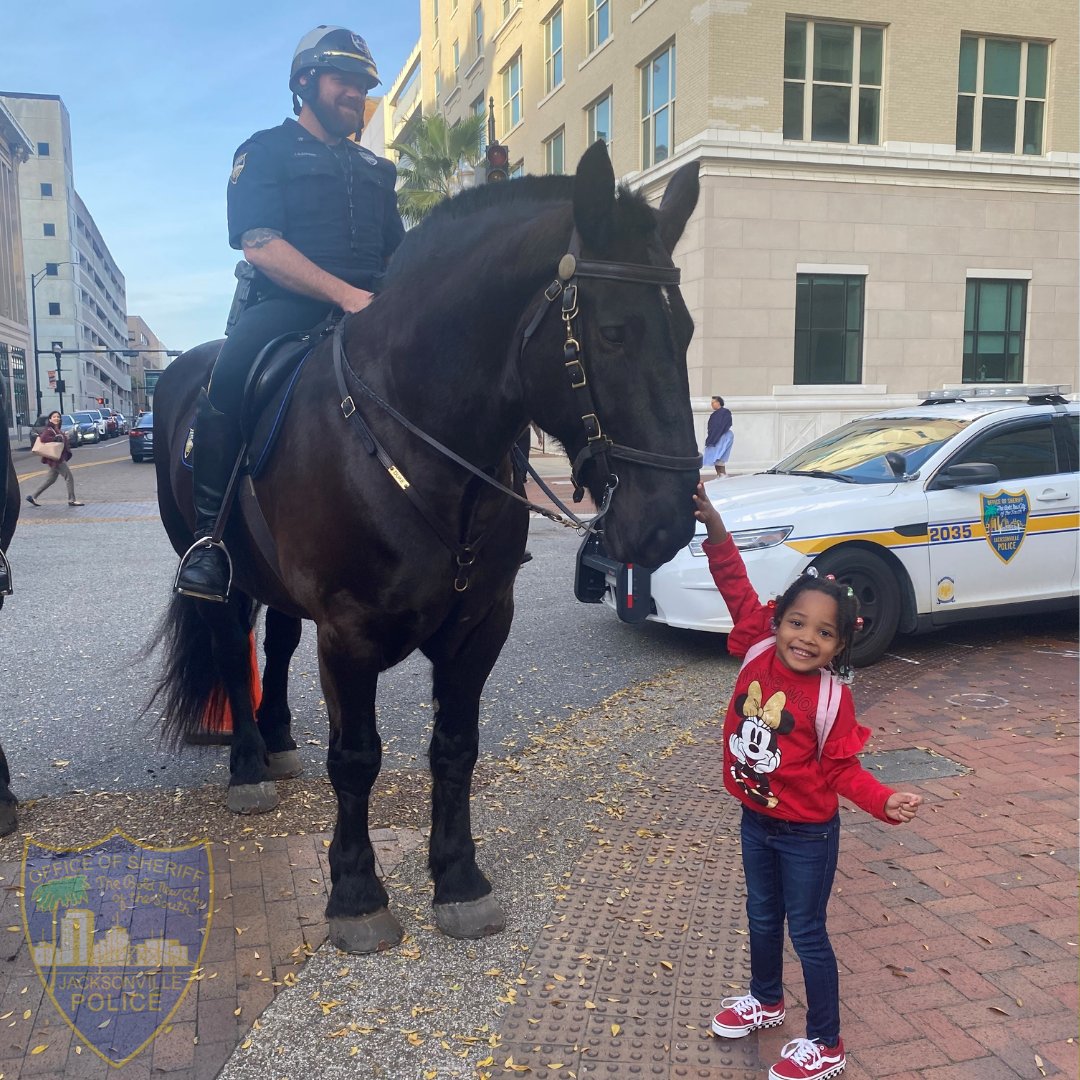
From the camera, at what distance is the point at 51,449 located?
655 inches

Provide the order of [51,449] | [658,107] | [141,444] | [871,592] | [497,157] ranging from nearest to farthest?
[871,592], [497,157], [51,449], [658,107], [141,444]

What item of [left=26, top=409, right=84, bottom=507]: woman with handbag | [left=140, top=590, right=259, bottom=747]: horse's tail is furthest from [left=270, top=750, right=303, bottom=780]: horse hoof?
[left=26, top=409, right=84, bottom=507]: woman with handbag

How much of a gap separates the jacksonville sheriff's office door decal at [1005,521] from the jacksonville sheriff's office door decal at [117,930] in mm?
5679

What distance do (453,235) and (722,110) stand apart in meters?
22.0

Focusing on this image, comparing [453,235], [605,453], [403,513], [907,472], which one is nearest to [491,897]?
[403,513]

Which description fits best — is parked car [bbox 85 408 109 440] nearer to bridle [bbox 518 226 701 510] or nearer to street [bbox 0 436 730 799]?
A: street [bbox 0 436 730 799]

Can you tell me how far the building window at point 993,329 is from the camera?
80.9 feet

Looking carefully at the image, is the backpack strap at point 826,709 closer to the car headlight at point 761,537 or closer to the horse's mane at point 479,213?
the horse's mane at point 479,213

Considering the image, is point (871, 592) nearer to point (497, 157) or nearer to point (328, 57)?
point (328, 57)

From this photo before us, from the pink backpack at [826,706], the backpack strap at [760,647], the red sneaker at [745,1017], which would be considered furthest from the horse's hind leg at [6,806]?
the pink backpack at [826,706]

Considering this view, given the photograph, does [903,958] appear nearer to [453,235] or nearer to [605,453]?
[605,453]

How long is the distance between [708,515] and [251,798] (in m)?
2.67

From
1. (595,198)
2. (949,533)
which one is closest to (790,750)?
(595,198)

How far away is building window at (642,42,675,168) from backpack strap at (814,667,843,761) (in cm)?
2395
